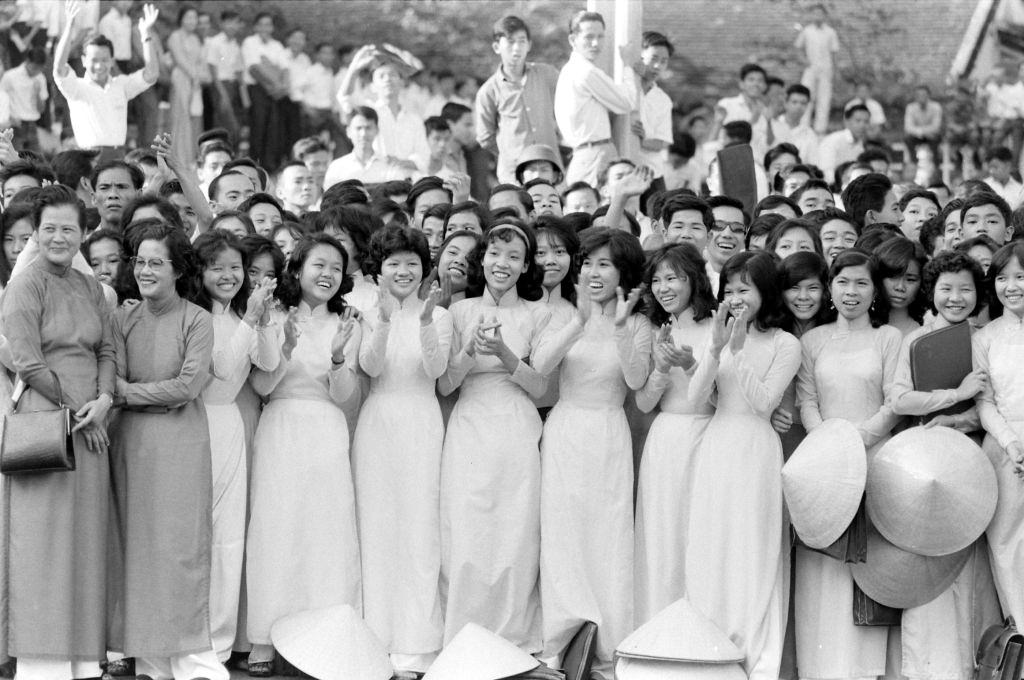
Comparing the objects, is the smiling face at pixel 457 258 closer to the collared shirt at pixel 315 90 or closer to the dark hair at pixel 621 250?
the dark hair at pixel 621 250

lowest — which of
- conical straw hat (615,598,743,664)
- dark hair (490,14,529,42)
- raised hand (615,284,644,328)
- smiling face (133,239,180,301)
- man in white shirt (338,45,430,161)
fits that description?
conical straw hat (615,598,743,664)

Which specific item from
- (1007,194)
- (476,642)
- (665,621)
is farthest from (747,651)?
(1007,194)

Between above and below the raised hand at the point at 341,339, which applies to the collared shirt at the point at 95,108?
above

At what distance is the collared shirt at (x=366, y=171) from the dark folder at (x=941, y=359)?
4.78m

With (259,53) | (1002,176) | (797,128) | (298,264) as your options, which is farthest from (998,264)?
(259,53)

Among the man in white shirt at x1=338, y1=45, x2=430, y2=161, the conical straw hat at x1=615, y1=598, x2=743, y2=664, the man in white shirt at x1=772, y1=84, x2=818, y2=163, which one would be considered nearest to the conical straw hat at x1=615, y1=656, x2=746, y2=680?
the conical straw hat at x1=615, y1=598, x2=743, y2=664

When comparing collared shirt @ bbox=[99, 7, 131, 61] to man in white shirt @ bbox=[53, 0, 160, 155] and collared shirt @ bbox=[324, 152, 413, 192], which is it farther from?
collared shirt @ bbox=[324, 152, 413, 192]

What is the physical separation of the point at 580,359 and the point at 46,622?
2.30 meters

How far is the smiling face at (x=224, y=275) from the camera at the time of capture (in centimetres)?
705

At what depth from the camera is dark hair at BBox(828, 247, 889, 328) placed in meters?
7.08

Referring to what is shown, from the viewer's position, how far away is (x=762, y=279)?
706 cm

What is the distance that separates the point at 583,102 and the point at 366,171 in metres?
1.54

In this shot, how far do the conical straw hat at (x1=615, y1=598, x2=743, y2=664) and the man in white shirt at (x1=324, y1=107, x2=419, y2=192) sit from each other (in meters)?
4.76

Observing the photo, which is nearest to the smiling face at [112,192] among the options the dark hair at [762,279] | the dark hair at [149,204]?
the dark hair at [149,204]
